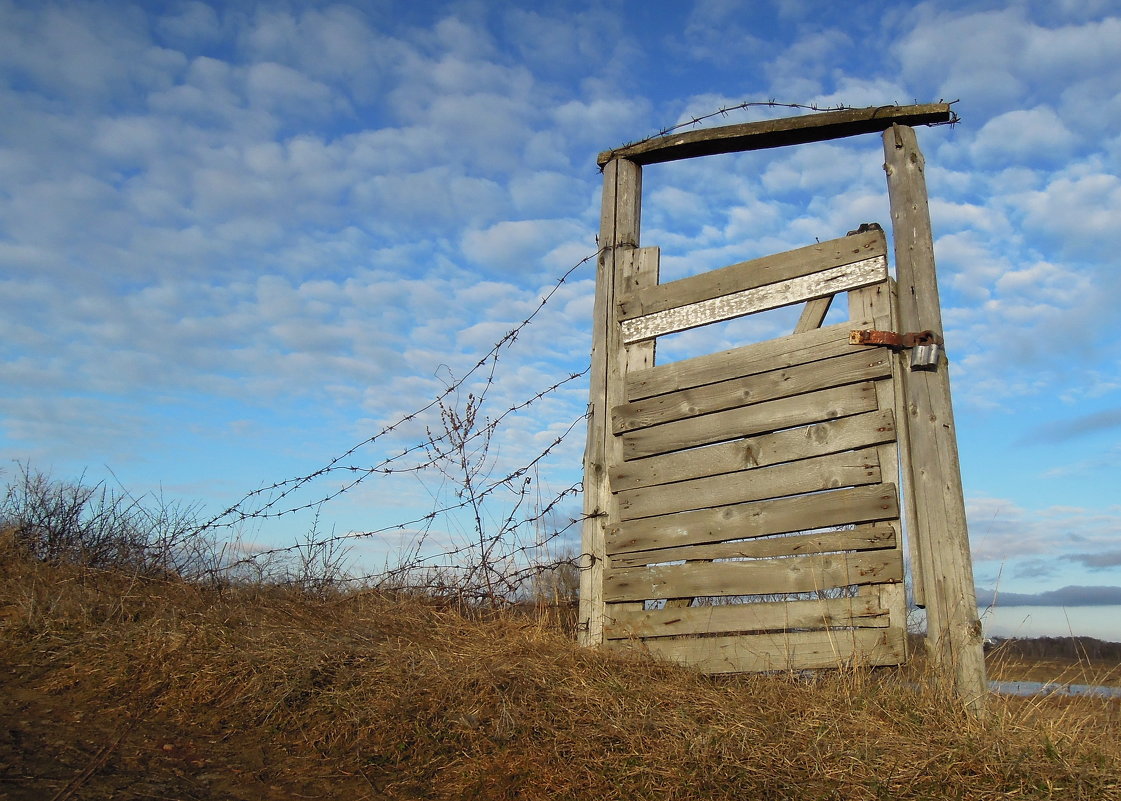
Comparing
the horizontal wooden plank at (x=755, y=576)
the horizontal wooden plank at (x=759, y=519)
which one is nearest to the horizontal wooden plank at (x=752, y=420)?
the horizontal wooden plank at (x=759, y=519)

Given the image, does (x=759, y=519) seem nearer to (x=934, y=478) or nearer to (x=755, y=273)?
(x=934, y=478)

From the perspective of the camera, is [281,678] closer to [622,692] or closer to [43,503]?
[622,692]

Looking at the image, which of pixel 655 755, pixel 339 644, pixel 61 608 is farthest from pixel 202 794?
pixel 61 608

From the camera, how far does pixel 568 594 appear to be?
19.7 ft

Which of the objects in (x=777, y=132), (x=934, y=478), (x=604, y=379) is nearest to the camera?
(x=934, y=478)

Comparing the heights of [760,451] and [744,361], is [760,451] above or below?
below

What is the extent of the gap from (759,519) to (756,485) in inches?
8.3

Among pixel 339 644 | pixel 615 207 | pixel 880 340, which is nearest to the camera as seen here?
pixel 339 644

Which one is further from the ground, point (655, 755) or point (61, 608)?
point (61, 608)

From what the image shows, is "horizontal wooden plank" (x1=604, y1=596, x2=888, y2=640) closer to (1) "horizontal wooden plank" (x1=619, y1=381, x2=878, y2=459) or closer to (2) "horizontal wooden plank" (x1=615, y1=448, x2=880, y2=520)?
(2) "horizontal wooden plank" (x1=615, y1=448, x2=880, y2=520)

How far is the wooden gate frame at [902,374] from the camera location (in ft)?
14.4

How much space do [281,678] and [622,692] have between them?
167 cm

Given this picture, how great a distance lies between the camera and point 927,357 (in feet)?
15.2

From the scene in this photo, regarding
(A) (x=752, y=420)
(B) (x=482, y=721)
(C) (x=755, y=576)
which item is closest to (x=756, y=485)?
(A) (x=752, y=420)
